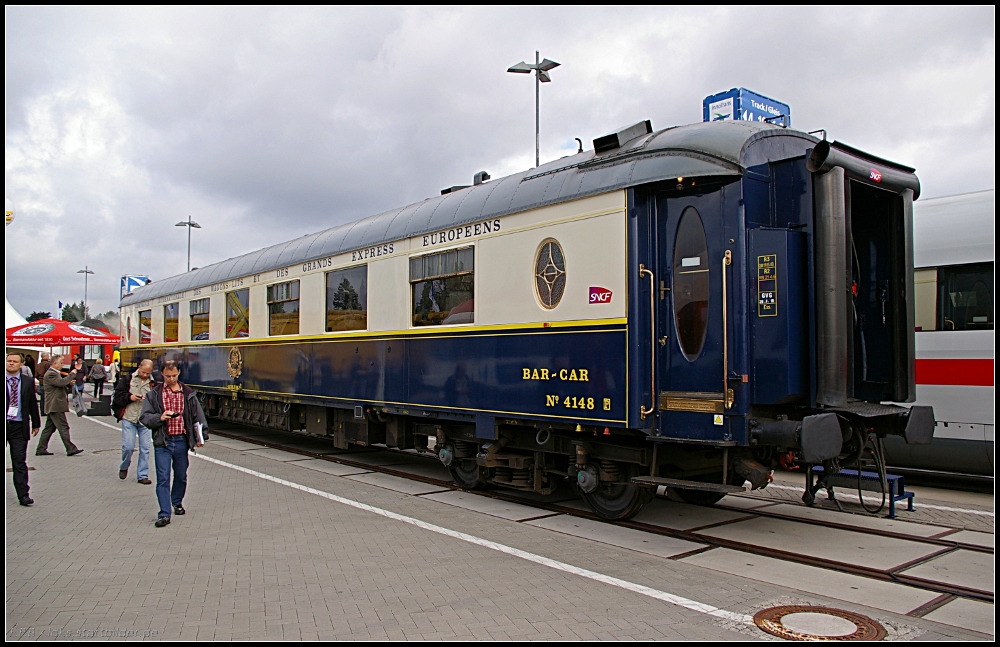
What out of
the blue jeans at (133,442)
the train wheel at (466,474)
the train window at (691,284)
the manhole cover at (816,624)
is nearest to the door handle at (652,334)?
the train window at (691,284)

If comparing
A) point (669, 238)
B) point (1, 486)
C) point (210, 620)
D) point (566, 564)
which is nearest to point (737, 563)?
point (566, 564)

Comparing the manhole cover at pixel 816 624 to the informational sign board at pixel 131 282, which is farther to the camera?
the informational sign board at pixel 131 282

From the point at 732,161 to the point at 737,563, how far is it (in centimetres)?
352

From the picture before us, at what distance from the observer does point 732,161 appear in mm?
6578

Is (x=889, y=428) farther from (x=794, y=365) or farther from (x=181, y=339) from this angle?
(x=181, y=339)

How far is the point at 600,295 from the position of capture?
283 inches

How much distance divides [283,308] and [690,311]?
28.0 feet

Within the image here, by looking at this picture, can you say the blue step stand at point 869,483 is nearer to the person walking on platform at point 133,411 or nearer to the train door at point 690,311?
the train door at point 690,311

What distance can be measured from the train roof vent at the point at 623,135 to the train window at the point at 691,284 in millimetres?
1229

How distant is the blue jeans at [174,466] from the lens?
24.5ft

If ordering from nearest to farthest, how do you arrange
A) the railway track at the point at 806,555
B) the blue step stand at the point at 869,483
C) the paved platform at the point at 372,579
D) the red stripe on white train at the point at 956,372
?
the paved platform at the point at 372,579
the railway track at the point at 806,555
the blue step stand at the point at 869,483
the red stripe on white train at the point at 956,372

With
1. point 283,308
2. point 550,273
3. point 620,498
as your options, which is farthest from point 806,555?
point 283,308

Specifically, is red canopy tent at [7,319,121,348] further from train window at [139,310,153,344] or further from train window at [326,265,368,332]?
train window at [326,265,368,332]

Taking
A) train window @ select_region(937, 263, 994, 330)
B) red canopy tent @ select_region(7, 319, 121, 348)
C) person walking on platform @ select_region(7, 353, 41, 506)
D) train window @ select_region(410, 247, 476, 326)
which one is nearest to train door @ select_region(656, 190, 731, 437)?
train window @ select_region(410, 247, 476, 326)
